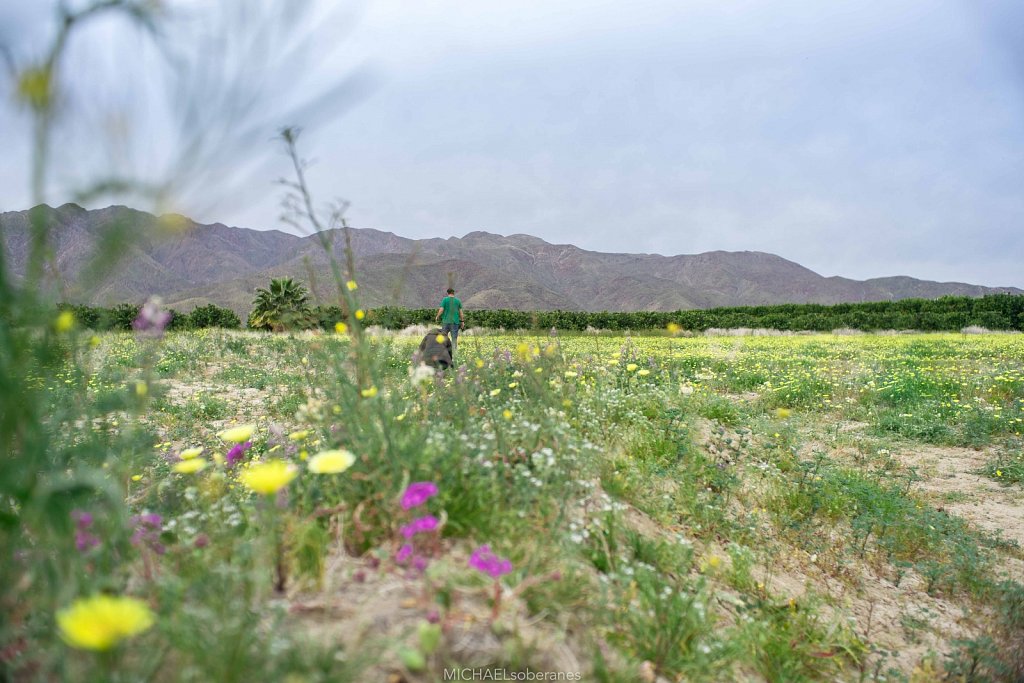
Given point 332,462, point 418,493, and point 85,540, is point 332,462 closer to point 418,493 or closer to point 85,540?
point 418,493

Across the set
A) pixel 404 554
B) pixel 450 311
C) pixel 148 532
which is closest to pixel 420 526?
pixel 404 554

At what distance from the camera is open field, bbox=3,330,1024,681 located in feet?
4.69

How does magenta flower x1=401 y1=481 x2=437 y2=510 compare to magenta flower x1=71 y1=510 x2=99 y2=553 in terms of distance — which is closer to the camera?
A: magenta flower x1=71 y1=510 x2=99 y2=553

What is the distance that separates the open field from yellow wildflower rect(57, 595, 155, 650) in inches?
2.4

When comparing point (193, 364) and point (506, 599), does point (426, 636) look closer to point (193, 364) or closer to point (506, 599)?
point (506, 599)

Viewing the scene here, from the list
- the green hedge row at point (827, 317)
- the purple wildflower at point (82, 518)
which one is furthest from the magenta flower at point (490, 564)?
the green hedge row at point (827, 317)

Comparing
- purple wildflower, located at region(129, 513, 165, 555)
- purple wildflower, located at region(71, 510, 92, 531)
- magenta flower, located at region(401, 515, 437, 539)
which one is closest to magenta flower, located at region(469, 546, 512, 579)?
magenta flower, located at region(401, 515, 437, 539)

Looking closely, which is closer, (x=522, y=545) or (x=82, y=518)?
(x=82, y=518)

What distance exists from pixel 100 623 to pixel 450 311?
965 centimetres

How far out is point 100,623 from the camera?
36.2 inches

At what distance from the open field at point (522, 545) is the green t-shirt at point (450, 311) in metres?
4.43

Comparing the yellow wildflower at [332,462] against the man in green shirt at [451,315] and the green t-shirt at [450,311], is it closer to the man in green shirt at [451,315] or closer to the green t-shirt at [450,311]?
the man in green shirt at [451,315]

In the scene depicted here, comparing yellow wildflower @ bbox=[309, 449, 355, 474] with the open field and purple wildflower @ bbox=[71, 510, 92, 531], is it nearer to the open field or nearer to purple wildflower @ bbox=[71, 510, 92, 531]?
the open field

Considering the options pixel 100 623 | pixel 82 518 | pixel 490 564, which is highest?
pixel 100 623
